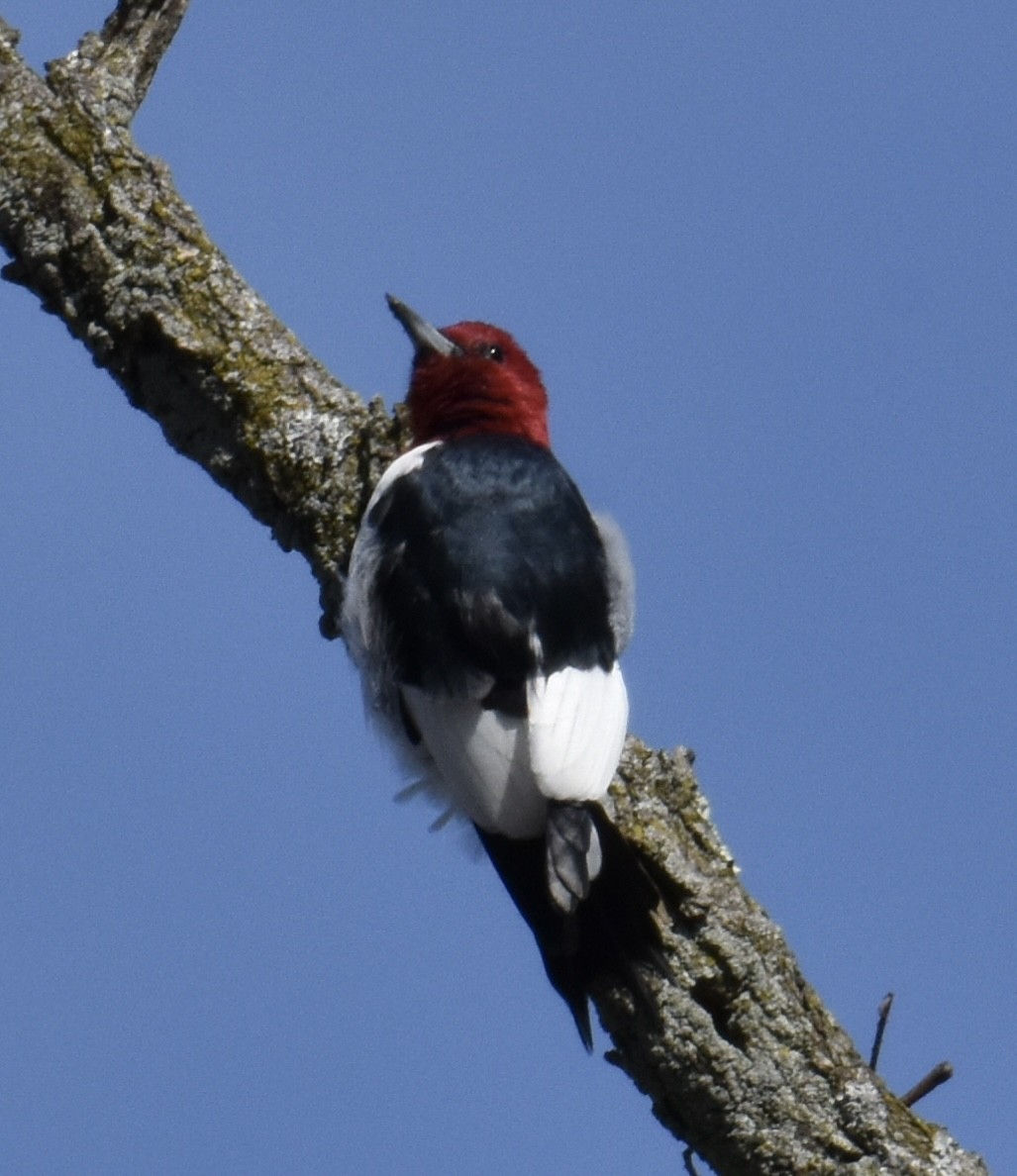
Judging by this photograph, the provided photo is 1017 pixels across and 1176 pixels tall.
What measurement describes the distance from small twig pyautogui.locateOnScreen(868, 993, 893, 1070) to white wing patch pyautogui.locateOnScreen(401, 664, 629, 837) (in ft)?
2.45

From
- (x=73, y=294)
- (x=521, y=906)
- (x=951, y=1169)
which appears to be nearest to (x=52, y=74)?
(x=73, y=294)

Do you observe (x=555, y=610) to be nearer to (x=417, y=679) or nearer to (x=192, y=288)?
(x=417, y=679)

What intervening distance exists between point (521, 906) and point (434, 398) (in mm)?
1928

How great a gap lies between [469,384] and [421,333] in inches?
12.6

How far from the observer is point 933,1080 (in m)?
3.54

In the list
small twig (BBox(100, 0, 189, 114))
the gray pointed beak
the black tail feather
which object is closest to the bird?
the black tail feather

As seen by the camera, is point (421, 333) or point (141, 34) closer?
point (141, 34)

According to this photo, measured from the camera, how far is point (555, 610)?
422 centimetres

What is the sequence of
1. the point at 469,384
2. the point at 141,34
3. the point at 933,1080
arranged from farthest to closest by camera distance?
the point at 469,384 < the point at 141,34 < the point at 933,1080

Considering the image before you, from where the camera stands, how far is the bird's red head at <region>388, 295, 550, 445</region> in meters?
5.23

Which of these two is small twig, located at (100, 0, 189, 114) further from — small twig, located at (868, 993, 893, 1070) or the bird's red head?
small twig, located at (868, 993, 893, 1070)

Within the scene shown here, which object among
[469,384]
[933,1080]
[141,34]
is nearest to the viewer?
[933,1080]

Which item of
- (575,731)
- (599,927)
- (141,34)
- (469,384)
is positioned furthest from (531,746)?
(141,34)

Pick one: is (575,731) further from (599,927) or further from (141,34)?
(141,34)
